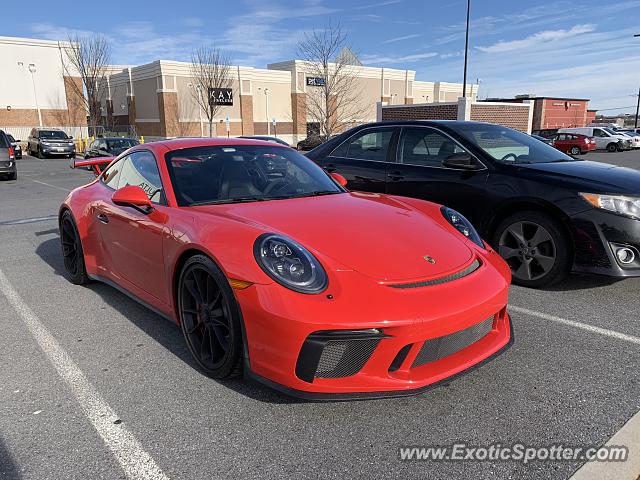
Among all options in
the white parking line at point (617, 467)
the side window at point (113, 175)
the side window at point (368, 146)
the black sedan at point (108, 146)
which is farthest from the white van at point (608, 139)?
the white parking line at point (617, 467)

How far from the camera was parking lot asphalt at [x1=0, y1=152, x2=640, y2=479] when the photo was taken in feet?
7.13

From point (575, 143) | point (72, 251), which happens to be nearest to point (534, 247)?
point (72, 251)

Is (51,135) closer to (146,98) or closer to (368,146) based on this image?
(146,98)

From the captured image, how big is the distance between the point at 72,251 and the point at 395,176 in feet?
11.3

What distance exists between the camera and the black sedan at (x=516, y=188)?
13.3 ft

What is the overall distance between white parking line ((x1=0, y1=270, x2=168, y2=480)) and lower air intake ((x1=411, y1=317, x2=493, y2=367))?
1.30 m

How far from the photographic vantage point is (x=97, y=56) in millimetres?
40250

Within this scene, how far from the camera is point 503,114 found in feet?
96.0

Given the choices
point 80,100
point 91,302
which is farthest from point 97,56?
point 91,302

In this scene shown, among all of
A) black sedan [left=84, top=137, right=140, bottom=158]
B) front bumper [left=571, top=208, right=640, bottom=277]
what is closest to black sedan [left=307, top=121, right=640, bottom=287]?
front bumper [left=571, top=208, right=640, bottom=277]

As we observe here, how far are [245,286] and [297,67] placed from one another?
4698 centimetres

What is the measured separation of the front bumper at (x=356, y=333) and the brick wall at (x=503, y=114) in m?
27.2

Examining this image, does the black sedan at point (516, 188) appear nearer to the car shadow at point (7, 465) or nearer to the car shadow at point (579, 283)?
the car shadow at point (579, 283)

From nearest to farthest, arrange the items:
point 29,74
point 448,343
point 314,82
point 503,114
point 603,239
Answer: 1. point 448,343
2. point 603,239
3. point 503,114
4. point 29,74
5. point 314,82
